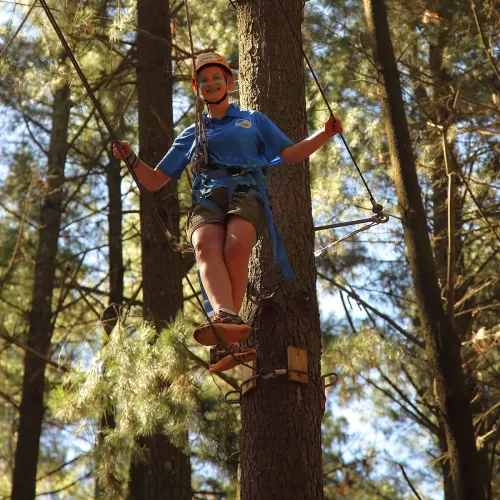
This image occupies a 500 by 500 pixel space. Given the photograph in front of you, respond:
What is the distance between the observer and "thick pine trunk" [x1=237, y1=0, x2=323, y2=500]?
3.87 meters

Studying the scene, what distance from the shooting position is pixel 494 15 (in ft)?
25.3

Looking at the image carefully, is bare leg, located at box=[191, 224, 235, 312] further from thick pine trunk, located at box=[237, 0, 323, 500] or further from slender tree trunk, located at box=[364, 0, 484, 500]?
slender tree trunk, located at box=[364, 0, 484, 500]

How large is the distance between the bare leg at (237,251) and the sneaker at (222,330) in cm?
17

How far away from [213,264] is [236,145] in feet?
1.86

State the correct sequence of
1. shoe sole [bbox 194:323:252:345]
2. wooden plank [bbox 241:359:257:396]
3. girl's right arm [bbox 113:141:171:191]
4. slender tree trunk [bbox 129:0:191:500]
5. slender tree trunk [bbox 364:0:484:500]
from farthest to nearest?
slender tree trunk [bbox 129:0:191:500], slender tree trunk [bbox 364:0:484:500], girl's right arm [bbox 113:141:171:191], wooden plank [bbox 241:359:257:396], shoe sole [bbox 194:323:252:345]

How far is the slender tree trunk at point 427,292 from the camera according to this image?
5.95 metres

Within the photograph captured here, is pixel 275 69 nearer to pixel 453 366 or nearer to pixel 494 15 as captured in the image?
pixel 453 366

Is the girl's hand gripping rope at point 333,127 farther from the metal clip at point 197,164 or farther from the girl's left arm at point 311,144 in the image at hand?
the metal clip at point 197,164

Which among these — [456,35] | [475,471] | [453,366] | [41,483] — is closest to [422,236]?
[453,366]

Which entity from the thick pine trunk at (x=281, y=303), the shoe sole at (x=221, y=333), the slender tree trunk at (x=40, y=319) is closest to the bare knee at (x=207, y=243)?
the shoe sole at (x=221, y=333)

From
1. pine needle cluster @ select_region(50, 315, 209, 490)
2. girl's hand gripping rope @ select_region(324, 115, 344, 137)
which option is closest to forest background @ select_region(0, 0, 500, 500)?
pine needle cluster @ select_region(50, 315, 209, 490)

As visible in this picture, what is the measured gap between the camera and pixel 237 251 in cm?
379

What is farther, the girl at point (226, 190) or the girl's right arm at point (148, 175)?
the girl's right arm at point (148, 175)

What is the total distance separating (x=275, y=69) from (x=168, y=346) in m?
1.99
